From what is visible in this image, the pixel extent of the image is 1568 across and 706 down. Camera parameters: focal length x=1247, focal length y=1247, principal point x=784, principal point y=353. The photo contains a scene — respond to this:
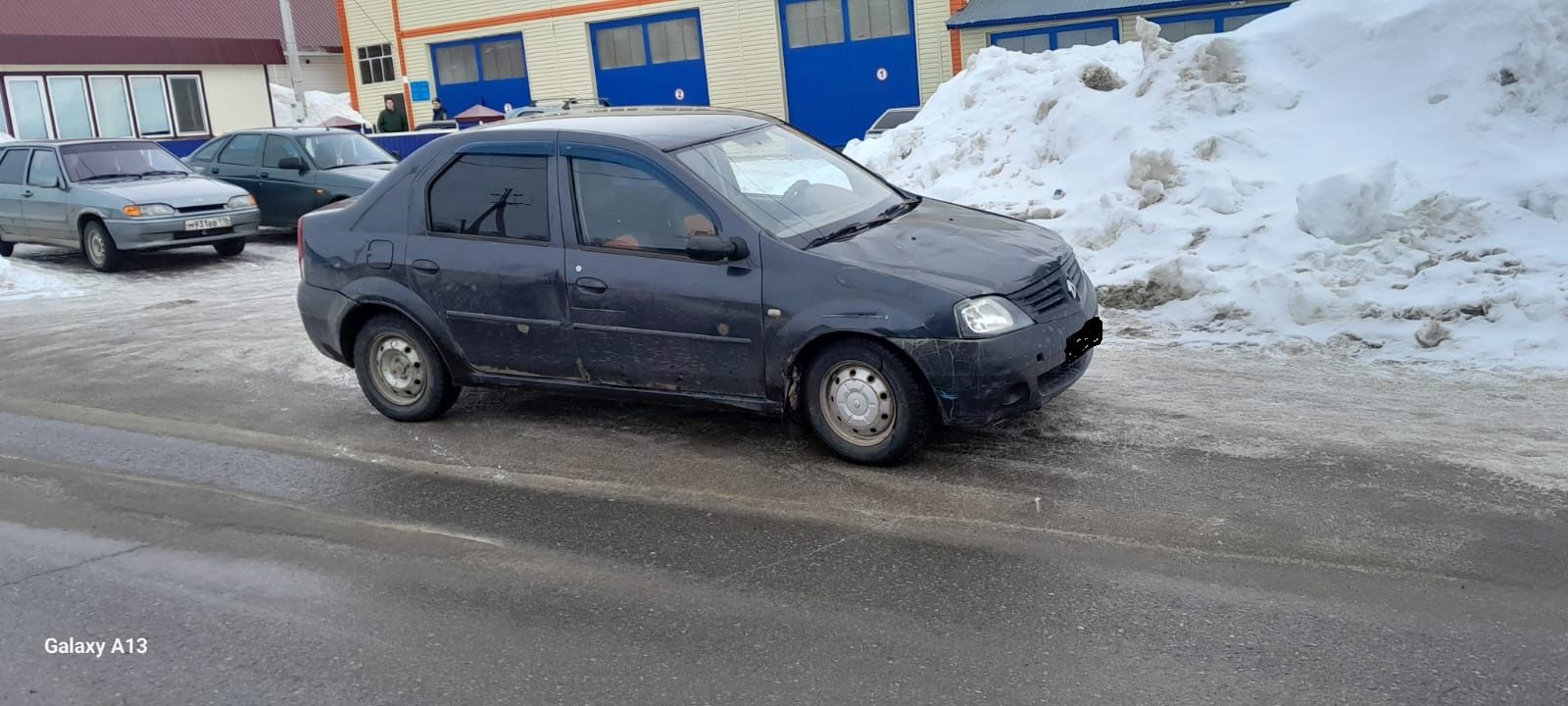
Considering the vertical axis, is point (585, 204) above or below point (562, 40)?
below

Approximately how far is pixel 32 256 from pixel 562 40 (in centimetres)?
1673

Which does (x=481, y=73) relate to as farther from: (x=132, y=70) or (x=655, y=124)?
(x=655, y=124)

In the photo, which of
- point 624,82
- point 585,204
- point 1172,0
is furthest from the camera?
point 624,82

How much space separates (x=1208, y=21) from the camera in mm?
22297

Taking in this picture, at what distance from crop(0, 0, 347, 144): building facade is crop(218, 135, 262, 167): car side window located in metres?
13.9

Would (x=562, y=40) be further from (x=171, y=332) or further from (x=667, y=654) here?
(x=667, y=654)

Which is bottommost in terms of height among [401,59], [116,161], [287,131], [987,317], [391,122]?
[987,317]

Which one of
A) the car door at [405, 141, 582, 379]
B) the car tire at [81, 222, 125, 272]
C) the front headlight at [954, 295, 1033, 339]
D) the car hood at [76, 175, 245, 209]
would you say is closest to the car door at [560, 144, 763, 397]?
the car door at [405, 141, 582, 379]

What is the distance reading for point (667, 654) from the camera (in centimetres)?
407

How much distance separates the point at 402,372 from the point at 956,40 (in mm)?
20391

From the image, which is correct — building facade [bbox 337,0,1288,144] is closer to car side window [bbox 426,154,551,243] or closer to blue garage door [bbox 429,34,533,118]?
blue garage door [bbox 429,34,533,118]

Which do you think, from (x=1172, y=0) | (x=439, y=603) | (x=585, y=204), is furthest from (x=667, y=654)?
(x=1172, y=0)
